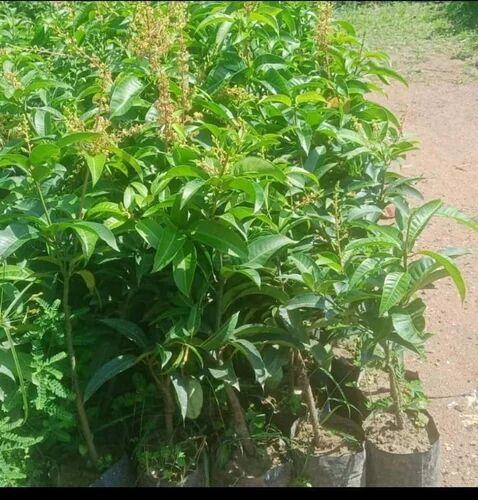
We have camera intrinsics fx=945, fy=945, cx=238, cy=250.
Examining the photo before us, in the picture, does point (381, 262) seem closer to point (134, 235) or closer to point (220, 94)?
point (134, 235)

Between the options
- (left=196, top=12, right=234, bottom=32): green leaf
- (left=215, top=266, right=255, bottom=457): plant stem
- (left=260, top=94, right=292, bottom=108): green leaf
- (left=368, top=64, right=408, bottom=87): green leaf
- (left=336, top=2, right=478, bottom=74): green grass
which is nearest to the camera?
(left=215, top=266, right=255, bottom=457): plant stem

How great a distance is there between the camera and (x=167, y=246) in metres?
2.60

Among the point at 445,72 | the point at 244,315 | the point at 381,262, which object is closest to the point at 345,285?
the point at 381,262

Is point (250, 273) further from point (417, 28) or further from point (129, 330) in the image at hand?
point (417, 28)

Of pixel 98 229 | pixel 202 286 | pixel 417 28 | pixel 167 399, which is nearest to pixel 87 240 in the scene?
pixel 98 229

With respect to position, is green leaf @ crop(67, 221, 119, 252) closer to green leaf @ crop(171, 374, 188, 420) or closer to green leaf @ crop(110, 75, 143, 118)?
green leaf @ crop(171, 374, 188, 420)

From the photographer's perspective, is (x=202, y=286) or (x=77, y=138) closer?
(x=77, y=138)

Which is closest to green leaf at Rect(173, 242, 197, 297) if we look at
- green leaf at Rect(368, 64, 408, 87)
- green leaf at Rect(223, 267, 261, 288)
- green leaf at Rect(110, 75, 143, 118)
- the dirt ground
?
green leaf at Rect(223, 267, 261, 288)

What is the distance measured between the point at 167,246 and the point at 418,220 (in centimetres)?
75

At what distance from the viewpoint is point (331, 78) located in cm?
388

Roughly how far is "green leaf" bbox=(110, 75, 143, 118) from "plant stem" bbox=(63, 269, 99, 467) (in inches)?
25.4

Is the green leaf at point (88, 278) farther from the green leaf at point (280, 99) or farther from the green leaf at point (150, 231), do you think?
the green leaf at point (280, 99)

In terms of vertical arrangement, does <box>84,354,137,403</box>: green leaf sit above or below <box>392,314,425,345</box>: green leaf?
below

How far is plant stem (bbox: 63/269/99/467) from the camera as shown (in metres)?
2.81
